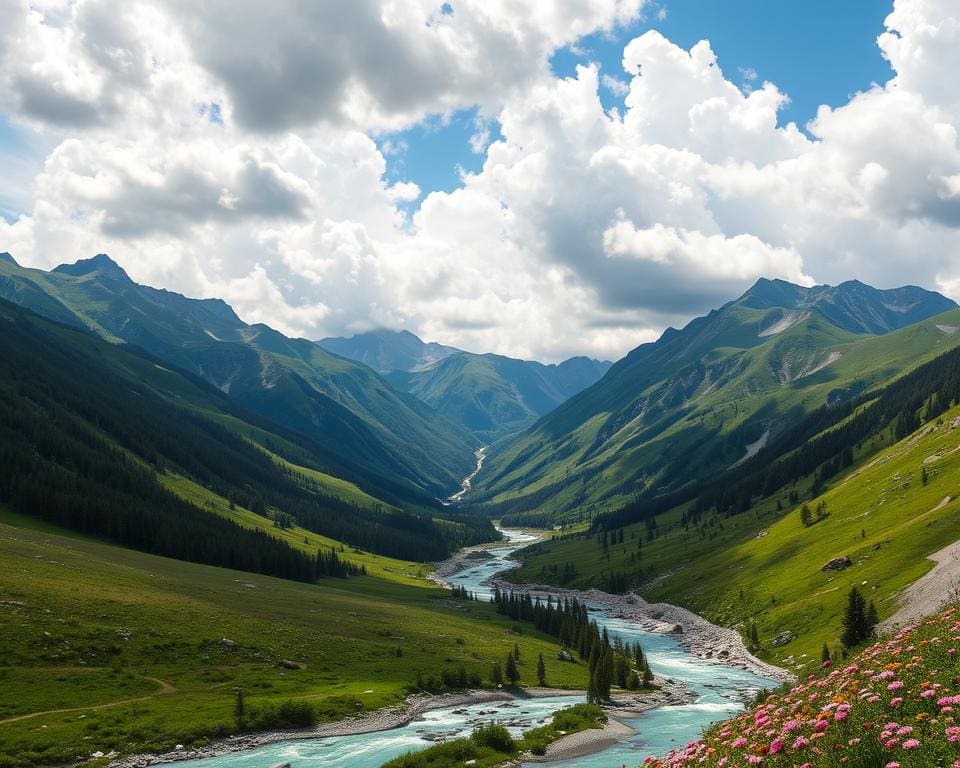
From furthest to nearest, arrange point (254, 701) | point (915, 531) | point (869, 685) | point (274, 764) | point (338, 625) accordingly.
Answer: point (915, 531) < point (338, 625) < point (254, 701) < point (274, 764) < point (869, 685)

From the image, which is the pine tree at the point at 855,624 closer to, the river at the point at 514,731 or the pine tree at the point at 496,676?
the river at the point at 514,731

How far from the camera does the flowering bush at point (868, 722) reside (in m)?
12.9

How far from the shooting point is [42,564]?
285 feet

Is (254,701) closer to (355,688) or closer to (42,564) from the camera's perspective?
(355,688)

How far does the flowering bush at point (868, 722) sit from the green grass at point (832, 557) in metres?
75.8

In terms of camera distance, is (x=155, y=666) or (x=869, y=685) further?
(x=155, y=666)

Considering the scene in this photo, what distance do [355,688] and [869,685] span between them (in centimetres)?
6475

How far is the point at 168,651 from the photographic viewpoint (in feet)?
226

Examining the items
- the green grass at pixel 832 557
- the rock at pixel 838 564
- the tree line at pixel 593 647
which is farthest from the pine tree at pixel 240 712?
the rock at pixel 838 564

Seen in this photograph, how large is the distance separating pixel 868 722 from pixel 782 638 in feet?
350

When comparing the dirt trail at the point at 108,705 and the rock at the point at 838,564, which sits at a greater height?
the dirt trail at the point at 108,705

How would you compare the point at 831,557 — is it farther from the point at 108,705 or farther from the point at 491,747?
the point at 108,705

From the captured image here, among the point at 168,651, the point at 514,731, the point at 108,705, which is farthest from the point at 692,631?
the point at 108,705

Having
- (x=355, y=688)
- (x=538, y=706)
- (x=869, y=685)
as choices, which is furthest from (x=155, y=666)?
(x=869, y=685)
